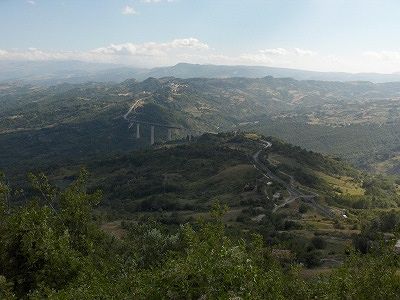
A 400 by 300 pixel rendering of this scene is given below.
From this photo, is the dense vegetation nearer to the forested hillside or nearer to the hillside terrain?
the forested hillside

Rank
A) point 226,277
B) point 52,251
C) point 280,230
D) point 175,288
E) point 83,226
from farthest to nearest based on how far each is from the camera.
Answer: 1. point 280,230
2. point 83,226
3. point 52,251
4. point 175,288
5. point 226,277

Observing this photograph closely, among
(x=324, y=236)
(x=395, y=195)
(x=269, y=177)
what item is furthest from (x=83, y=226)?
(x=395, y=195)

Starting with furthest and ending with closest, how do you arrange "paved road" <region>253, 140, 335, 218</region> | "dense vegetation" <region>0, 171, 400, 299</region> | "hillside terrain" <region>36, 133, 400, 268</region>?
"paved road" <region>253, 140, 335, 218</region> → "hillside terrain" <region>36, 133, 400, 268</region> → "dense vegetation" <region>0, 171, 400, 299</region>

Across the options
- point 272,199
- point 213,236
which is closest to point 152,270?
point 213,236

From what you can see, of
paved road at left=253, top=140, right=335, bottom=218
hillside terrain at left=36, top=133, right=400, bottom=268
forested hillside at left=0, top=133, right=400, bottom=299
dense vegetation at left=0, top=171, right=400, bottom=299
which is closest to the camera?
dense vegetation at left=0, top=171, right=400, bottom=299

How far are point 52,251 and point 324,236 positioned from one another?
81.0m

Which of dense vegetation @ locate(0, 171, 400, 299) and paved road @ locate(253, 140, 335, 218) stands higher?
dense vegetation @ locate(0, 171, 400, 299)

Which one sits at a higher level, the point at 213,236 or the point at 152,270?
the point at 213,236

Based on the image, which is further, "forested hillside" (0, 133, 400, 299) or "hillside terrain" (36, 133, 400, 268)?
"hillside terrain" (36, 133, 400, 268)

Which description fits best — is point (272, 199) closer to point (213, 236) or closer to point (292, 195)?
point (292, 195)

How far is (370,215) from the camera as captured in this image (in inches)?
4865

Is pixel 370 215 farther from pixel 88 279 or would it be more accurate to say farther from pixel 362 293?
pixel 88 279

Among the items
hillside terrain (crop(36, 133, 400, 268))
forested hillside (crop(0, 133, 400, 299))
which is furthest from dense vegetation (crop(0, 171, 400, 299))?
hillside terrain (crop(36, 133, 400, 268))

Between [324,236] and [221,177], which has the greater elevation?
[324,236]
